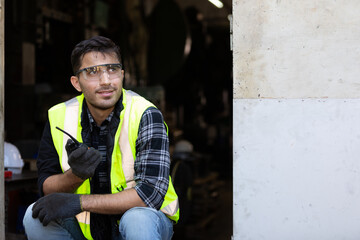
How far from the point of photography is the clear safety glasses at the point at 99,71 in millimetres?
2803

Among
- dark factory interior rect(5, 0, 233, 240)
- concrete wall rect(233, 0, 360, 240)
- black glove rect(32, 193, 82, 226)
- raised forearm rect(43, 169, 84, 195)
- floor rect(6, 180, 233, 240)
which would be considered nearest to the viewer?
black glove rect(32, 193, 82, 226)

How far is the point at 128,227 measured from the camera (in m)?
2.43

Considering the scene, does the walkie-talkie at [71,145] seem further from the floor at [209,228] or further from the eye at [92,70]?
the floor at [209,228]

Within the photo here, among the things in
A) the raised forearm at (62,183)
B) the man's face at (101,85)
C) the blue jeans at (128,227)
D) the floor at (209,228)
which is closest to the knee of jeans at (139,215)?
the blue jeans at (128,227)

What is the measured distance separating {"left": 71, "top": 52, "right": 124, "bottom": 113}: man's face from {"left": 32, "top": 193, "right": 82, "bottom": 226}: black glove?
551 mm

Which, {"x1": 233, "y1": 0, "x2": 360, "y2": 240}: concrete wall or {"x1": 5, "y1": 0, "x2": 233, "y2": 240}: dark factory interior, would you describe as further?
{"x1": 5, "y1": 0, "x2": 233, "y2": 240}: dark factory interior

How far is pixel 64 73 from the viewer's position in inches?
319

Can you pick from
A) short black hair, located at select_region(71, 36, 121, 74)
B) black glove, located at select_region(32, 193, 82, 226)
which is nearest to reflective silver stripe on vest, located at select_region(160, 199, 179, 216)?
black glove, located at select_region(32, 193, 82, 226)

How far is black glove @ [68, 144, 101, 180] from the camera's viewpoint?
247 centimetres

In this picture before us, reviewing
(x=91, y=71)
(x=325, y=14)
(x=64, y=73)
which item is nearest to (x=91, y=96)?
(x=91, y=71)

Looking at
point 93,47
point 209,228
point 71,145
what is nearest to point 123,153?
point 71,145

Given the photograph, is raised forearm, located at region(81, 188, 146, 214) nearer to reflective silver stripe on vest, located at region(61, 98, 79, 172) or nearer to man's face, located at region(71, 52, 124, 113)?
reflective silver stripe on vest, located at region(61, 98, 79, 172)

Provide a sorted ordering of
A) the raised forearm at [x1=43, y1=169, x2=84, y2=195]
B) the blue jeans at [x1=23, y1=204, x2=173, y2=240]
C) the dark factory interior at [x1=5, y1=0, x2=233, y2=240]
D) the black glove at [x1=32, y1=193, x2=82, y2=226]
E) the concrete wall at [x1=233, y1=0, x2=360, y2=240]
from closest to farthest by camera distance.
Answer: the blue jeans at [x1=23, y1=204, x2=173, y2=240] < the black glove at [x1=32, y1=193, x2=82, y2=226] < the raised forearm at [x1=43, y1=169, x2=84, y2=195] < the concrete wall at [x1=233, y1=0, x2=360, y2=240] < the dark factory interior at [x1=5, y1=0, x2=233, y2=240]

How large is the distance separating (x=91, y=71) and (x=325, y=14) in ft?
4.34
